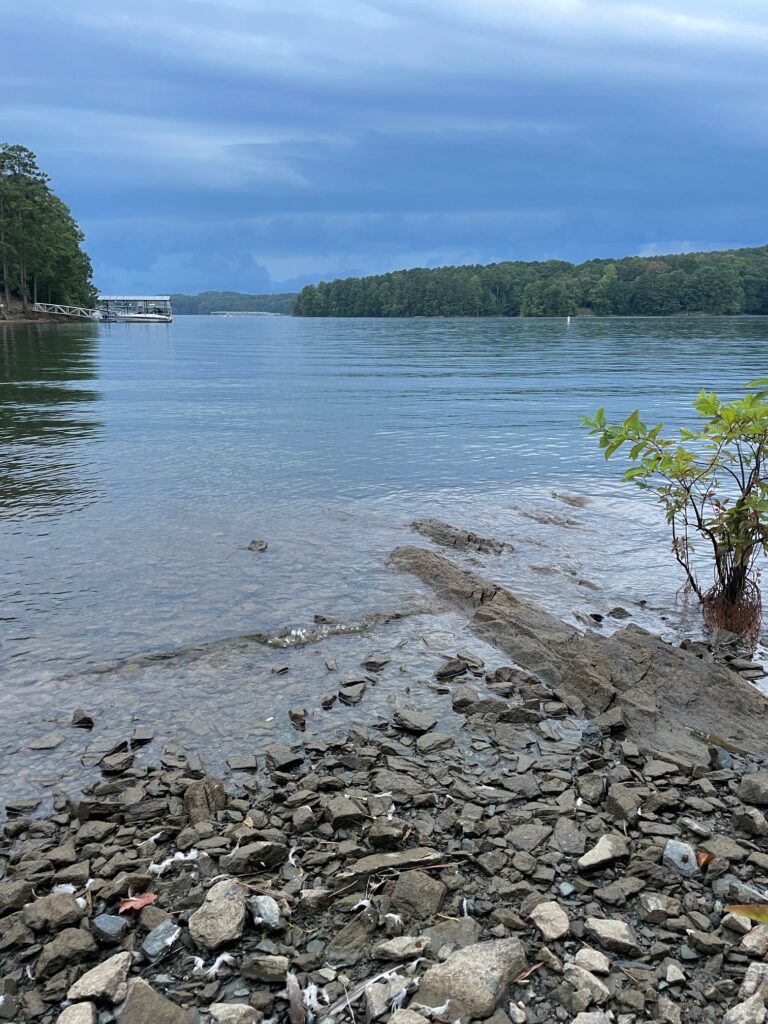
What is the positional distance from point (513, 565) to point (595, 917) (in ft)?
26.9

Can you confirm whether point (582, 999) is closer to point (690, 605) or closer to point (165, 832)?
point (165, 832)

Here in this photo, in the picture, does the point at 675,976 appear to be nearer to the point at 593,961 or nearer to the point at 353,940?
the point at 593,961

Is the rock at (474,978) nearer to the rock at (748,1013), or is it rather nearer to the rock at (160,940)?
→ the rock at (748,1013)

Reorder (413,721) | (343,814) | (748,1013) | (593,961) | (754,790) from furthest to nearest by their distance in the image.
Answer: (413,721) < (754,790) < (343,814) < (593,961) < (748,1013)

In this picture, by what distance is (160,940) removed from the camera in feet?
14.4

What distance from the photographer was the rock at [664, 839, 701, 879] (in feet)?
16.0

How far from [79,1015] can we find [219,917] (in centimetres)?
84

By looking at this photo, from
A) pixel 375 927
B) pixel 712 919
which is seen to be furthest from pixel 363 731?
pixel 712 919

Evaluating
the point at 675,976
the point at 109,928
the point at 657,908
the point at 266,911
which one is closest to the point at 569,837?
the point at 657,908

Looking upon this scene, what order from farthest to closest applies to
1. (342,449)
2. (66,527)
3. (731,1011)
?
(342,449)
(66,527)
(731,1011)

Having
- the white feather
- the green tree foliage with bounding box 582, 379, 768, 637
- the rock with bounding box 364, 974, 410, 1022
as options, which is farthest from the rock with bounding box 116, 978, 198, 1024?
the green tree foliage with bounding box 582, 379, 768, 637

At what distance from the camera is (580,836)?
5.25 m

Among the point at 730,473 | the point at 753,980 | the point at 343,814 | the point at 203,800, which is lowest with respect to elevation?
the point at 203,800

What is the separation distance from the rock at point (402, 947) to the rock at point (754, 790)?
112 inches
